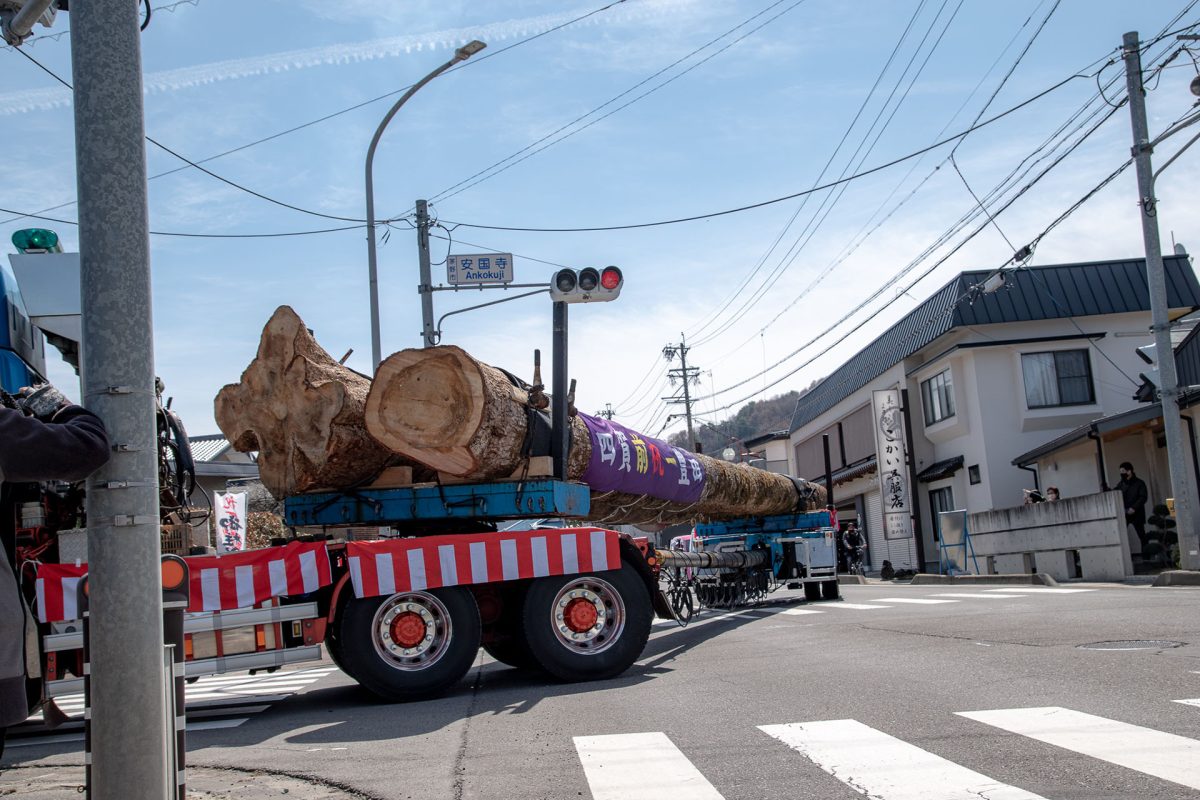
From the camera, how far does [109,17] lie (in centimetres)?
393

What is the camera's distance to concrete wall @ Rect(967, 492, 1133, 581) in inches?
816

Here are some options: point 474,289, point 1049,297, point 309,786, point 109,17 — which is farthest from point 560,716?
point 1049,297

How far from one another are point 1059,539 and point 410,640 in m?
18.4

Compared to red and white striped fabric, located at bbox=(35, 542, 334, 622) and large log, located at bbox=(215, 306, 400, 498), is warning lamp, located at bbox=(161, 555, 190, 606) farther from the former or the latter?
large log, located at bbox=(215, 306, 400, 498)

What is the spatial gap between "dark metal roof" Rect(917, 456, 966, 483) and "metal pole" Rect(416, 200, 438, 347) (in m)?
19.3

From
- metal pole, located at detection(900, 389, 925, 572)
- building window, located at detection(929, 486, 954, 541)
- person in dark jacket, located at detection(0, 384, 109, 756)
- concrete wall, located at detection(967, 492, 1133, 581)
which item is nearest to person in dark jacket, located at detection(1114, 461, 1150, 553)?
concrete wall, located at detection(967, 492, 1133, 581)

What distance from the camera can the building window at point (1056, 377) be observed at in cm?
3177

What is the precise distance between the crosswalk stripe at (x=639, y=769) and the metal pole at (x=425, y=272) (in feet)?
47.0

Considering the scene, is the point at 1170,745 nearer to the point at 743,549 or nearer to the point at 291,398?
the point at 291,398

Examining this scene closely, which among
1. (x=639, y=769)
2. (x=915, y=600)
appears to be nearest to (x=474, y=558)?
(x=639, y=769)

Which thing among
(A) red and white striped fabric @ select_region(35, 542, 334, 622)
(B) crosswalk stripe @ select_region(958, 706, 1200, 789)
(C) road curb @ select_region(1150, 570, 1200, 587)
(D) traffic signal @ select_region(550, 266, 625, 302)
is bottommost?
(C) road curb @ select_region(1150, 570, 1200, 587)

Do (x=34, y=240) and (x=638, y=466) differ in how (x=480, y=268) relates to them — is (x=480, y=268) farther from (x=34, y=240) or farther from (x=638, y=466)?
(x=34, y=240)

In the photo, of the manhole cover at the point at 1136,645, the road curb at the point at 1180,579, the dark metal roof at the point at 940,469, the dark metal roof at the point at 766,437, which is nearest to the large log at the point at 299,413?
the manhole cover at the point at 1136,645

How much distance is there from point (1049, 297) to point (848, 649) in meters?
24.8
